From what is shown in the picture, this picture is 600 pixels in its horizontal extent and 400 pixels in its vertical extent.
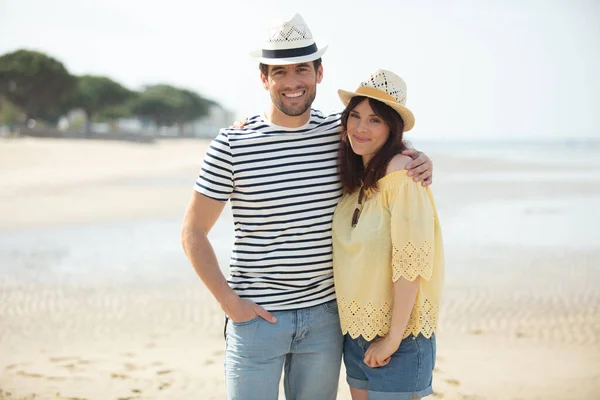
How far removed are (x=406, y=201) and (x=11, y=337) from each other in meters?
5.66

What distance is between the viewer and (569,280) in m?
9.52

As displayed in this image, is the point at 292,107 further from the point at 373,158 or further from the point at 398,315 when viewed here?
the point at 398,315

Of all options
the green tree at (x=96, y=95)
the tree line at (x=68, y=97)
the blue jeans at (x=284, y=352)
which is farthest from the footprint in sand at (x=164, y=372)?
the green tree at (x=96, y=95)

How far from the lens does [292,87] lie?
3.30 metres

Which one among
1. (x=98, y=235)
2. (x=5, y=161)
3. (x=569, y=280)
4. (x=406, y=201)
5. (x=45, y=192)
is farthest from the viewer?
(x=5, y=161)

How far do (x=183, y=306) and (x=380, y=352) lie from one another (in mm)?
5399

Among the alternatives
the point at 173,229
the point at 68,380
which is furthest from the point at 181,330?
the point at 173,229

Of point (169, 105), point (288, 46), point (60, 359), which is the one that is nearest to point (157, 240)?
point (60, 359)

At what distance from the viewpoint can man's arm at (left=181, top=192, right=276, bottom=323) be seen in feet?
10.7

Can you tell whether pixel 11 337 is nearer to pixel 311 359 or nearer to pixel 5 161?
pixel 311 359

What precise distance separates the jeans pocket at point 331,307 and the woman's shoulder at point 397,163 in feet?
2.44

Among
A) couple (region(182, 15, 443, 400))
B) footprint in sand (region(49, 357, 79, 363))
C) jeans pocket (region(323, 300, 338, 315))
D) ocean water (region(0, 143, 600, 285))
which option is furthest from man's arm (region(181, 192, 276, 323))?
ocean water (region(0, 143, 600, 285))

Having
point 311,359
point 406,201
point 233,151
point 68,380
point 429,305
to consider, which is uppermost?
point 233,151

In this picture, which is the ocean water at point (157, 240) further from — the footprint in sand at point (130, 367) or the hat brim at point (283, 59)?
the hat brim at point (283, 59)
